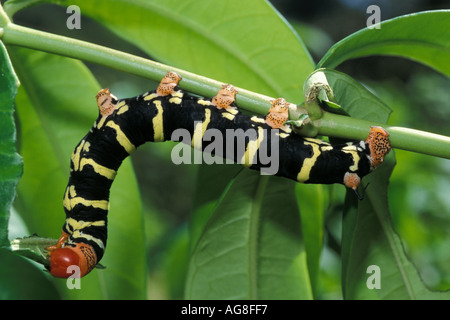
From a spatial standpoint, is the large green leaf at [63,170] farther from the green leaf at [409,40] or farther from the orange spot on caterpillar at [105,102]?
the green leaf at [409,40]

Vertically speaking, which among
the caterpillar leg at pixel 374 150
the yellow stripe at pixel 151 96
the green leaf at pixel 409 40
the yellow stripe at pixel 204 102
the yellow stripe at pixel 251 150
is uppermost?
the green leaf at pixel 409 40

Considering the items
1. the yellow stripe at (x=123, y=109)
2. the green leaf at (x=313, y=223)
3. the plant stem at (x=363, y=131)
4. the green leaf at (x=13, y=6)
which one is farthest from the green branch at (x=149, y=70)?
the green leaf at (x=313, y=223)

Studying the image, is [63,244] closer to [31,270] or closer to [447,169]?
[31,270]

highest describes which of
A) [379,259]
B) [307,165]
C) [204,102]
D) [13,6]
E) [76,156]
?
[13,6]

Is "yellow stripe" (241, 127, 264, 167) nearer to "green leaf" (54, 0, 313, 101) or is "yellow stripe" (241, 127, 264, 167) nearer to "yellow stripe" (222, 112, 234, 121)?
"yellow stripe" (222, 112, 234, 121)

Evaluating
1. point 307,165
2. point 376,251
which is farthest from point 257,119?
point 376,251

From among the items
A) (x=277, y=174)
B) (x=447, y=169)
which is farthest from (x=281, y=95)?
(x=447, y=169)

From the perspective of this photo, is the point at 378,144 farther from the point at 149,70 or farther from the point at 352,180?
the point at 149,70
